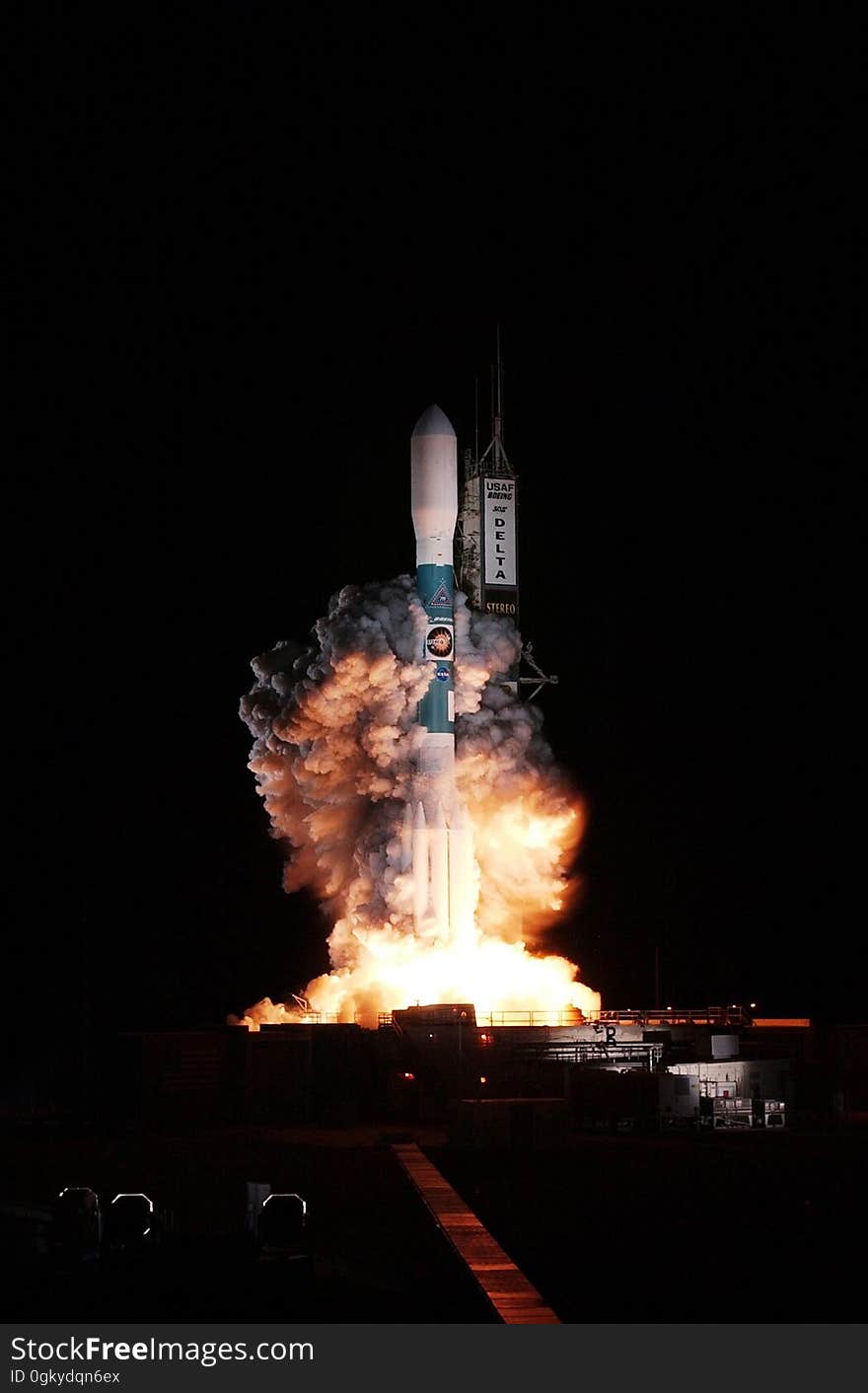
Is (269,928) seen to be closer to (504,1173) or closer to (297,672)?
(297,672)

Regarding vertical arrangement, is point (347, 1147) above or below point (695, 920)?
below

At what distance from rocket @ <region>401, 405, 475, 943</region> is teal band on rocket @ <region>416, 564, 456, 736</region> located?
3 cm

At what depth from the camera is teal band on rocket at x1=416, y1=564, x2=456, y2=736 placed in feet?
180

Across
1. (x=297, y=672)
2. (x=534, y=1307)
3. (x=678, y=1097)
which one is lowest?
(x=534, y=1307)

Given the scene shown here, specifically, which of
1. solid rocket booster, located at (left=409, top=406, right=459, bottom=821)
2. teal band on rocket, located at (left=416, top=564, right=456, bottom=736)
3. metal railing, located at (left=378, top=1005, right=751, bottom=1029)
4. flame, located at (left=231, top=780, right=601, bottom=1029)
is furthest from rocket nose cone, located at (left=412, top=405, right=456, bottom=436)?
metal railing, located at (left=378, top=1005, right=751, bottom=1029)

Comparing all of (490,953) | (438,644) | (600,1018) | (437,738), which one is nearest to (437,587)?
(438,644)

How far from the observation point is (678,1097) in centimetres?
4578

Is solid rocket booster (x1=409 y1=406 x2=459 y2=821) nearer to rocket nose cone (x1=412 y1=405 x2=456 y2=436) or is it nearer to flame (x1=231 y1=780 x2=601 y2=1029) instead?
rocket nose cone (x1=412 y1=405 x2=456 y2=436)

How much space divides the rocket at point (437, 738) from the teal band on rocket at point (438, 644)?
0.03 metres

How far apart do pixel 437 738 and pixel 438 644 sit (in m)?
2.73

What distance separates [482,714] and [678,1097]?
16.3 meters

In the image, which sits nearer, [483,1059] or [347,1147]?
[347,1147]

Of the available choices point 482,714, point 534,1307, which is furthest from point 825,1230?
point 482,714

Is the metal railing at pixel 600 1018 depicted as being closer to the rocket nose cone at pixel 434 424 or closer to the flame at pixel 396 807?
the flame at pixel 396 807
